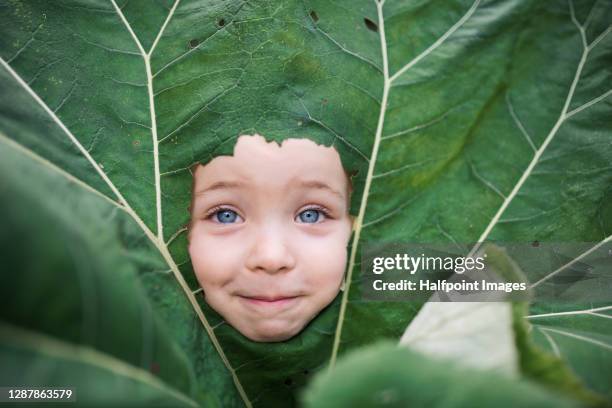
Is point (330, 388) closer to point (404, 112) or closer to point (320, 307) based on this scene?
point (320, 307)

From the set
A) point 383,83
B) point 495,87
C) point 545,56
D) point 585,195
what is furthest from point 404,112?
point 585,195

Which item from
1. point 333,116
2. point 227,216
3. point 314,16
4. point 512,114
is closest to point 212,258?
point 227,216

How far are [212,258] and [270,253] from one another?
128 mm

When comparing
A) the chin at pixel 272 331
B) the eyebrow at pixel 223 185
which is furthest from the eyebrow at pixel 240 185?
the chin at pixel 272 331

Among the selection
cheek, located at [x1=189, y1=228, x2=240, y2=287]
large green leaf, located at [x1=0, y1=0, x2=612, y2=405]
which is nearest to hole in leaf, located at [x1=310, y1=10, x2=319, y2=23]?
large green leaf, located at [x1=0, y1=0, x2=612, y2=405]

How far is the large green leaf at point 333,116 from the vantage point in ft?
4.23

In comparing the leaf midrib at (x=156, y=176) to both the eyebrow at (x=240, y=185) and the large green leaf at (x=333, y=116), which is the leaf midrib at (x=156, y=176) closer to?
the large green leaf at (x=333, y=116)

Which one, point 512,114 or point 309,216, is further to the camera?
point 512,114

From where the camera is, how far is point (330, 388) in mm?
751

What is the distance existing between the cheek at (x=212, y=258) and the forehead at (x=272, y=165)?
0.11 metres

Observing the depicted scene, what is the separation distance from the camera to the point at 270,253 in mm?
1181

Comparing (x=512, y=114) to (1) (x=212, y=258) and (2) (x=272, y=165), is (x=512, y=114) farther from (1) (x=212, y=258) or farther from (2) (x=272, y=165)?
(1) (x=212, y=258)

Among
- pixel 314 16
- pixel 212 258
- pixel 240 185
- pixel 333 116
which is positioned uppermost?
pixel 314 16

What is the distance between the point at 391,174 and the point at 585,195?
1.42 ft
